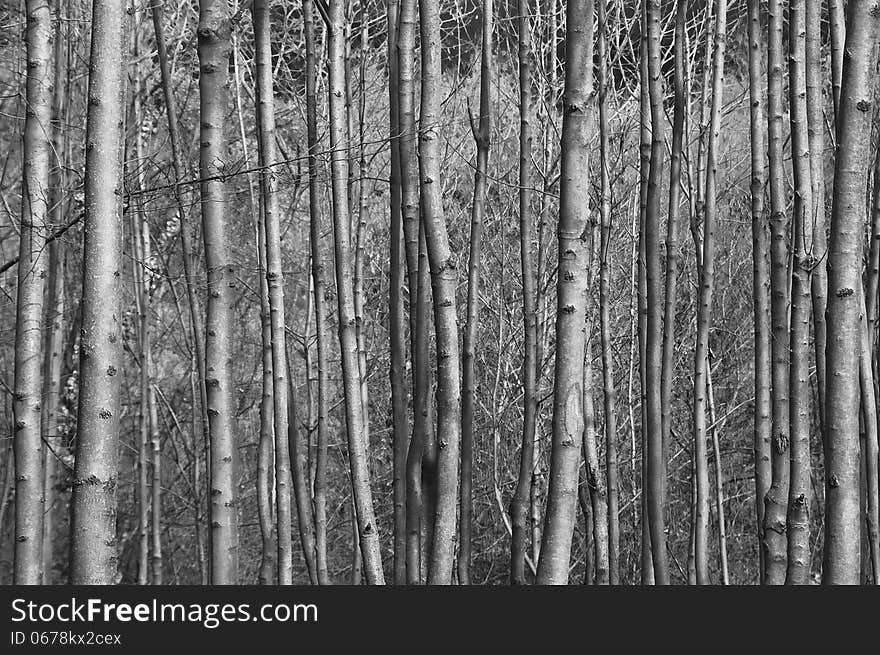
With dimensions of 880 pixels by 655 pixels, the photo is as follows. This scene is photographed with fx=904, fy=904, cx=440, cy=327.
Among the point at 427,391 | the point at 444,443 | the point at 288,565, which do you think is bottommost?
the point at 288,565

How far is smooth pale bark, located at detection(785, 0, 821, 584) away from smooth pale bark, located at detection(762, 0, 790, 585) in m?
0.10

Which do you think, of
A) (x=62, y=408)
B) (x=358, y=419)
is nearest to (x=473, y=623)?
(x=358, y=419)

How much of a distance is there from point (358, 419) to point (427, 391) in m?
0.25

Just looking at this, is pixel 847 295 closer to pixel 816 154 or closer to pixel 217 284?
pixel 816 154

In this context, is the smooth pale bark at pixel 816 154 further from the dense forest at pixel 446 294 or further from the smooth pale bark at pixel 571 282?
the smooth pale bark at pixel 571 282

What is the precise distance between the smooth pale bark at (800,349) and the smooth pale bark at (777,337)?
0.10m

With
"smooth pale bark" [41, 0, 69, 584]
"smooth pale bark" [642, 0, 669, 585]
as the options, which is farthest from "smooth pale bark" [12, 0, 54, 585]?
"smooth pale bark" [642, 0, 669, 585]

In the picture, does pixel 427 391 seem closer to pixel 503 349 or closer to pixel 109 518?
pixel 109 518

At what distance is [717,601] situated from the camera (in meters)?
2.08

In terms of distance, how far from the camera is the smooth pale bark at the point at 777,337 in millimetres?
2344

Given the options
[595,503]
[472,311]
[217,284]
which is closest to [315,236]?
[217,284]

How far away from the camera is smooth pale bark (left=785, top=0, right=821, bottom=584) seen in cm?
217

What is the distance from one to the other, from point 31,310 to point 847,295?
2.60m

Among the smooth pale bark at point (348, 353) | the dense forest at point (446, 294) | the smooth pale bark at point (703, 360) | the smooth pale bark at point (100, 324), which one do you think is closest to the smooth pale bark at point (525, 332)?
the dense forest at point (446, 294)
